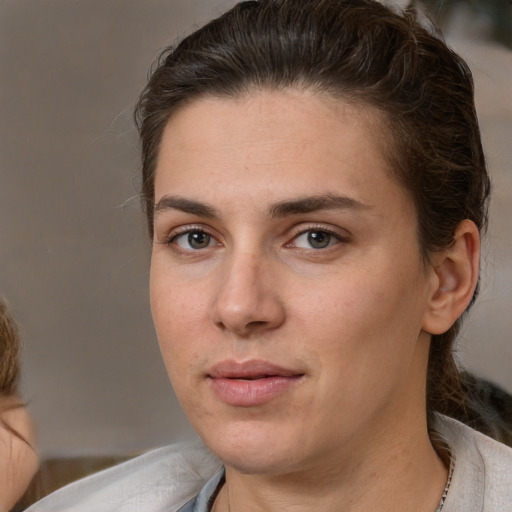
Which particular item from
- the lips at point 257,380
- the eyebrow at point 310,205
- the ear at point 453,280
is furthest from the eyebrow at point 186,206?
the ear at point 453,280

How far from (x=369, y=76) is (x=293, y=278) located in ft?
0.75

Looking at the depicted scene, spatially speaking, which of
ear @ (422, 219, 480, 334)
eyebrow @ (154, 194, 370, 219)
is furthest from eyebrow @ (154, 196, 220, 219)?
ear @ (422, 219, 480, 334)

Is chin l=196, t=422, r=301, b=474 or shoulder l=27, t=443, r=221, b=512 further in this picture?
shoulder l=27, t=443, r=221, b=512

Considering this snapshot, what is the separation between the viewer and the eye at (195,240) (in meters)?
1.00

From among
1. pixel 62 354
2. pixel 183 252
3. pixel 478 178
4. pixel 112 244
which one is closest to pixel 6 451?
pixel 62 354

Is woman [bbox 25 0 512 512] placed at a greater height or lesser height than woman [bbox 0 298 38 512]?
greater

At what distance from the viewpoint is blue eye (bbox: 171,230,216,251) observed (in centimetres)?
100

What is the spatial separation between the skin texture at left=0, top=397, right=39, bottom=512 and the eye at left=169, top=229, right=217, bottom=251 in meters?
0.42

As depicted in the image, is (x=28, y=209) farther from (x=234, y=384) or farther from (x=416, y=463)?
(x=416, y=463)

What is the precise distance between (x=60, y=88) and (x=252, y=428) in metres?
0.58

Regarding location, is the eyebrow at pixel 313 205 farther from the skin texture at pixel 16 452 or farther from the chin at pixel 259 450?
the skin texture at pixel 16 452

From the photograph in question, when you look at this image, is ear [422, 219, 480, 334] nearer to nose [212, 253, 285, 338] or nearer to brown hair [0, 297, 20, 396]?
nose [212, 253, 285, 338]

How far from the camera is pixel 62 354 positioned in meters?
1.28

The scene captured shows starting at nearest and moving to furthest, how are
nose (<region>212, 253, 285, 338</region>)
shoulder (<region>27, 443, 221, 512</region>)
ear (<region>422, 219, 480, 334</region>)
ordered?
nose (<region>212, 253, 285, 338</region>) < ear (<region>422, 219, 480, 334</region>) < shoulder (<region>27, 443, 221, 512</region>)
